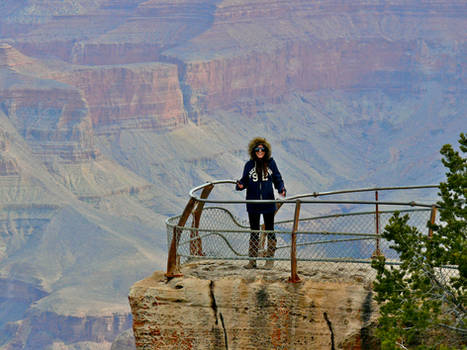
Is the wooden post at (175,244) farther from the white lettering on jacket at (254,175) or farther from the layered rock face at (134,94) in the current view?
the layered rock face at (134,94)

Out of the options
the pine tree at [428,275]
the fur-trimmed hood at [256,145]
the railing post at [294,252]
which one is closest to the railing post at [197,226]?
the fur-trimmed hood at [256,145]

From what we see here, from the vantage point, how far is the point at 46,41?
468ft

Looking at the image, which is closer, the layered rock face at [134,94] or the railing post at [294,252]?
the railing post at [294,252]

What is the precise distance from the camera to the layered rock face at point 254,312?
10.1m

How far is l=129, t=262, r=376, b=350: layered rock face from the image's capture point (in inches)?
396

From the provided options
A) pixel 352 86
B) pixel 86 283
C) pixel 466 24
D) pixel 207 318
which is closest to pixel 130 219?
pixel 86 283

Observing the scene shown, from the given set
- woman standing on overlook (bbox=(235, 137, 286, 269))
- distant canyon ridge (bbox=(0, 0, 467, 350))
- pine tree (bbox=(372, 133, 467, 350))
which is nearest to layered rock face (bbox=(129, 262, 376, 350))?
woman standing on overlook (bbox=(235, 137, 286, 269))

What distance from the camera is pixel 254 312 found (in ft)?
33.9

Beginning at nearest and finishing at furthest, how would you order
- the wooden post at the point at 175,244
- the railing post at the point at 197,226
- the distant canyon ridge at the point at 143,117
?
the wooden post at the point at 175,244 → the railing post at the point at 197,226 → the distant canyon ridge at the point at 143,117

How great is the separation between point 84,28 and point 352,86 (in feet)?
145

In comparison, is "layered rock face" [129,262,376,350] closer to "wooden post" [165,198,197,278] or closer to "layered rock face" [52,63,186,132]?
"wooden post" [165,198,197,278]

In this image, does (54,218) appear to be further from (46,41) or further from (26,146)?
(46,41)

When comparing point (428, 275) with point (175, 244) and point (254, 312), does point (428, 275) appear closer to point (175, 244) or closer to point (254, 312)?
point (254, 312)

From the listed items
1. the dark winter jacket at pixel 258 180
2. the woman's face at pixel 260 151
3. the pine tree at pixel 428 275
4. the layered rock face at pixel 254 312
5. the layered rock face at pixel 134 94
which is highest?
the layered rock face at pixel 134 94
